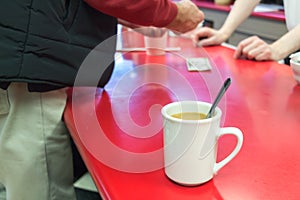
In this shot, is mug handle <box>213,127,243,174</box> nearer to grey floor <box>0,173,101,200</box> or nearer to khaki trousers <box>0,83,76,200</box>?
khaki trousers <box>0,83,76,200</box>

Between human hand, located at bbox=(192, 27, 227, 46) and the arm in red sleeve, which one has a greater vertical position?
the arm in red sleeve

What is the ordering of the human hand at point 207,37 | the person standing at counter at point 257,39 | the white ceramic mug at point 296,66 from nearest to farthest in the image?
the white ceramic mug at point 296,66
the person standing at counter at point 257,39
the human hand at point 207,37

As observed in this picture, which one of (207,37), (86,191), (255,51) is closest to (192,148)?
(255,51)

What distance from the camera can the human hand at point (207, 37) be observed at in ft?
4.60

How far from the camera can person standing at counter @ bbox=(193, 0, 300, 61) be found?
1.20 meters

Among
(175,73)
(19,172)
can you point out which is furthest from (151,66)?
(19,172)

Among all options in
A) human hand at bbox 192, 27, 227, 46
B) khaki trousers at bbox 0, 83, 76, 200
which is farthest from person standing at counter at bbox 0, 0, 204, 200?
human hand at bbox 192, 27, 227, 46

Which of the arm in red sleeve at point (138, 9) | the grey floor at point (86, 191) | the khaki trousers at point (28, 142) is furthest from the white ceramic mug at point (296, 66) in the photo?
the grey floor at point (86, 191)

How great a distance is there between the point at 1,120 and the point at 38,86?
0.38ft

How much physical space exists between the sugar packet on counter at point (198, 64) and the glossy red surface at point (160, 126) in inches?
1.0

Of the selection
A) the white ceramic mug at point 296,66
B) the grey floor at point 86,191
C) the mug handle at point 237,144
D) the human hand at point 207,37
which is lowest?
the grey floor at point 86,191

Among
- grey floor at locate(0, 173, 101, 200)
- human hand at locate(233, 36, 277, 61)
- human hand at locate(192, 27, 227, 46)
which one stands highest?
human hand at locate(233, 36, 277, 61)

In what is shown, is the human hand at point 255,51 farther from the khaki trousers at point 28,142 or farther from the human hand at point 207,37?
the khaki trousers at point 28,142

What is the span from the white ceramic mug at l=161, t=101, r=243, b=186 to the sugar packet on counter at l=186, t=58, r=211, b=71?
0.59 meters
